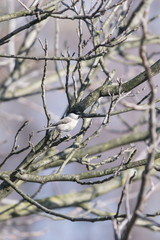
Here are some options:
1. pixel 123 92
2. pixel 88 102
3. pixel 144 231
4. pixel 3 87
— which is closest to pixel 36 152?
pixel 88 102

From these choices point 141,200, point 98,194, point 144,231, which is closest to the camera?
point 141,200

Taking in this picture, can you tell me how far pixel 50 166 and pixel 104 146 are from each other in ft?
1.78

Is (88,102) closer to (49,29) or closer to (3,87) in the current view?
(3,87)

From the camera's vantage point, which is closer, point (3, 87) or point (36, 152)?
point (36, 152)

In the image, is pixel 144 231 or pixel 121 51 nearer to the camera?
pixel 121 51

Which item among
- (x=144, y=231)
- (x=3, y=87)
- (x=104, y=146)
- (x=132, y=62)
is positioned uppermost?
(x=3, y=87)

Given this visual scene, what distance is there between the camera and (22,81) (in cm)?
564

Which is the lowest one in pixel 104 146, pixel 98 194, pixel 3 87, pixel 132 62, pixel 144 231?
pixel 144 231

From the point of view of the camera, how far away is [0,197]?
124 inches

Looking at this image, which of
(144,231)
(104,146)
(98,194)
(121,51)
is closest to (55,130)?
(104,146)

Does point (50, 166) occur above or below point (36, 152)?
below

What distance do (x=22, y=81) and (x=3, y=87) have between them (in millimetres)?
800

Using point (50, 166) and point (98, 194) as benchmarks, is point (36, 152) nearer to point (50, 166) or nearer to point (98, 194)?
point (50, 166)

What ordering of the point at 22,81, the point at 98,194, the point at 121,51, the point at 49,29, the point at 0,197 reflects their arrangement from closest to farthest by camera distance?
the point at 0,197 < the point at 98,194 < the point at 121,51 < the point at 22,81 < the point at 49,29
